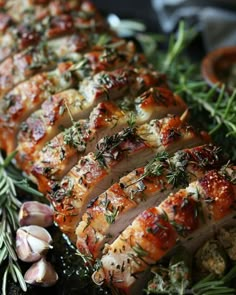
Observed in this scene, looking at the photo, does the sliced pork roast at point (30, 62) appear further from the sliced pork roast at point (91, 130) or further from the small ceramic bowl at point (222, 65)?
the small ceramic bowl at point (222, 65)

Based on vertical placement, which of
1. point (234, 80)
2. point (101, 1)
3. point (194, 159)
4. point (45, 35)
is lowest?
point (234, 80)

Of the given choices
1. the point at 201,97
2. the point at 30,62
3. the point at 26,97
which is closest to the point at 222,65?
the point at 201,97

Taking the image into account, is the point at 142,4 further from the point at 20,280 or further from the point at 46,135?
the point at 20,280

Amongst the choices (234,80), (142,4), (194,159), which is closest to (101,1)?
(142,4)

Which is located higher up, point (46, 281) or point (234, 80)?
point (46, 281)

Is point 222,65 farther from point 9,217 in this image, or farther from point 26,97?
point 9,217

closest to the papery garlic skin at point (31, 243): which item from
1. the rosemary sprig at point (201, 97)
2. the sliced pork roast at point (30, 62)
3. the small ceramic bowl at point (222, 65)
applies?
the sliced pork roast at point (30, 62)
